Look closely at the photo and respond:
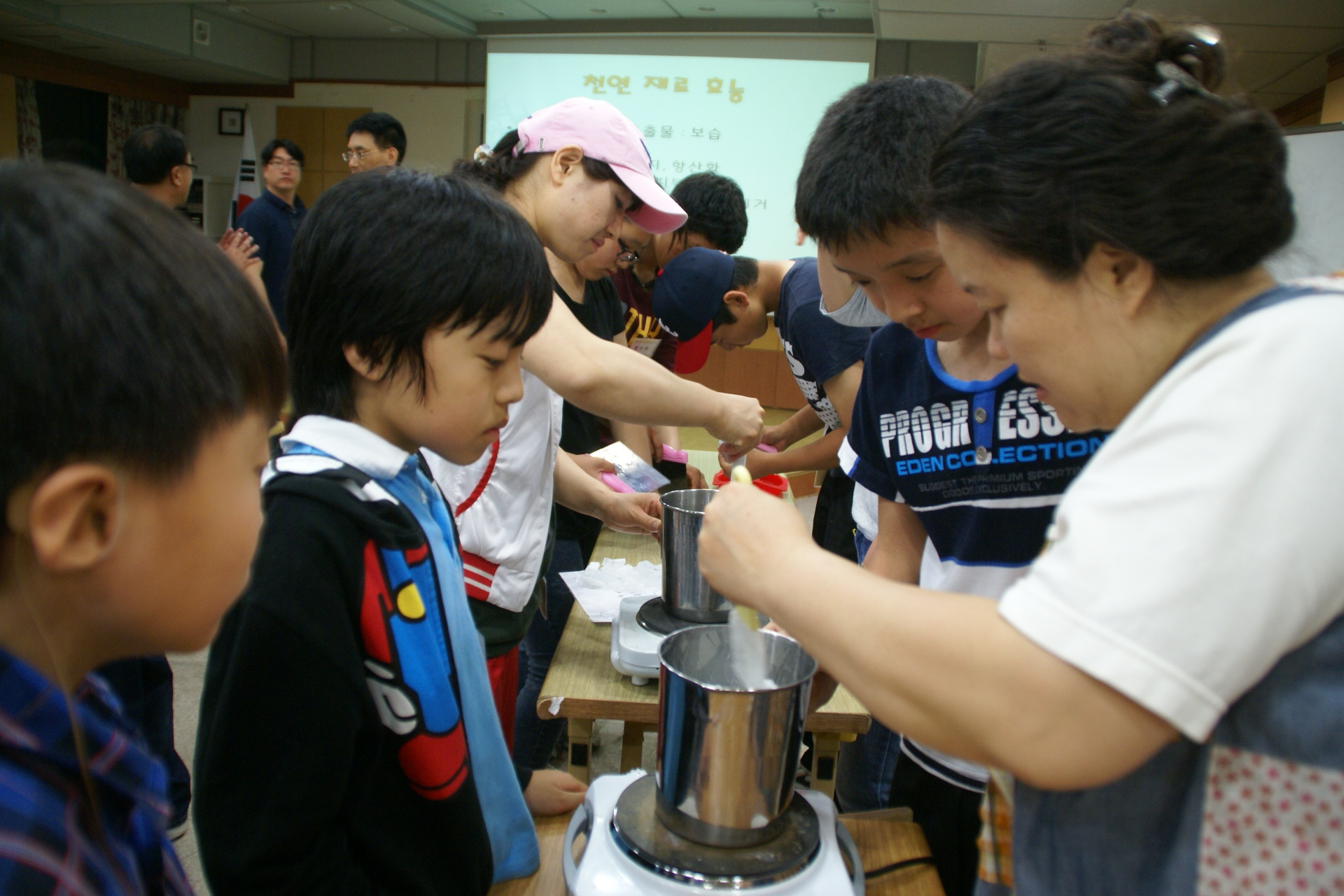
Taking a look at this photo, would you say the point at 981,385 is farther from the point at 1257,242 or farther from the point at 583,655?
the point at 583,655

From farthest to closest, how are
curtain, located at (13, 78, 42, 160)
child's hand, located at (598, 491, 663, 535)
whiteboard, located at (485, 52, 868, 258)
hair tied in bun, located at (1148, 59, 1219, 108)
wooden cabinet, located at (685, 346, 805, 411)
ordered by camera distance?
curtain, located at (13, 78, 42, 160) → wooden cabinet, located at (685, 346, 805, 411) → whiteboard, located at (485, 52, 868, 258) → child's hand, located at (598, 491, 663, 535) → hair tied in bun, located at (1148, 59, 1219, 108)

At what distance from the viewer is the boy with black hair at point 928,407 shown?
3.11 feet

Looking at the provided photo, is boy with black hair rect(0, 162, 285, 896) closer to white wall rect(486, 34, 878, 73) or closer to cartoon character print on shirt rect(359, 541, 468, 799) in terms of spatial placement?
cartoon character print on shirt rect(359, 541, 468, 799)

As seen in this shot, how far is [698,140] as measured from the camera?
20.2ft

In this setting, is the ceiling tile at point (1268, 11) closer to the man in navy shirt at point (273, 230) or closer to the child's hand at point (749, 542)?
the man in navy shirt at point (273, 230)

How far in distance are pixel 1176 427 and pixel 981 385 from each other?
498 mm

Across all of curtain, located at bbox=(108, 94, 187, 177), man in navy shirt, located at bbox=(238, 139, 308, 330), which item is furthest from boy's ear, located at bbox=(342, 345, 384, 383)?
curtain, located at bbox=(108, 94, 187, 177)

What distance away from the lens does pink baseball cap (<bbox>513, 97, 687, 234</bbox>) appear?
1480mm

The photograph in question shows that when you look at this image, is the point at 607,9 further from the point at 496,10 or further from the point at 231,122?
the point at 231,122

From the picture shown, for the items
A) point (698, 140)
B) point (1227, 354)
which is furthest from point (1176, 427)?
point (698, 140)

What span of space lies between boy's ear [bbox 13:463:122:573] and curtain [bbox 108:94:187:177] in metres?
9.63

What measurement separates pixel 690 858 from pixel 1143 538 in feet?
1.58

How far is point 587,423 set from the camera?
2.07 m

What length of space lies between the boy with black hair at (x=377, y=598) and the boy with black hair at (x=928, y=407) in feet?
1.27
